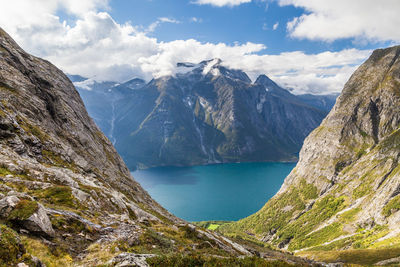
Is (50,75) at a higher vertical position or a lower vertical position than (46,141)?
higher

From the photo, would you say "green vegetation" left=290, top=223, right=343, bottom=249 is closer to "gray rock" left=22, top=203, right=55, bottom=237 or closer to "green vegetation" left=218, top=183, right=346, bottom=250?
"green vegetation" left=218, top=183, right=346, bottom=250

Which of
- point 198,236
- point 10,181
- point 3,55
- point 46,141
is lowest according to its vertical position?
point 198,236

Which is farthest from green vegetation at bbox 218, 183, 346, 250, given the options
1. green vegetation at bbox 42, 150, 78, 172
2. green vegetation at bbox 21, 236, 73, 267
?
green vegetation at bbox 21, 236, 73, 267

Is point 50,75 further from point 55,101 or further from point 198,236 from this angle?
point 198,236

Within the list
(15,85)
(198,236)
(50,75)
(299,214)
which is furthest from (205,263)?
(299,214)

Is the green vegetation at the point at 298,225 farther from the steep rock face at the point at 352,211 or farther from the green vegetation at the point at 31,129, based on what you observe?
the green vegetation at the point at 31,129

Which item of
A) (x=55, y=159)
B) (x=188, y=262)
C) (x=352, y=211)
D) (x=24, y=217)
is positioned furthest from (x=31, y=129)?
→ (x=352, y=211)
